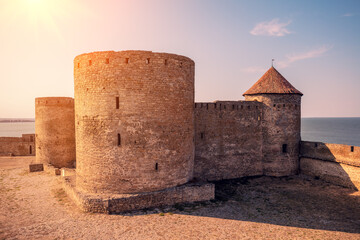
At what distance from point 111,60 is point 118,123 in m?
3.06

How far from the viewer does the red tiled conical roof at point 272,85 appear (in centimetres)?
1875

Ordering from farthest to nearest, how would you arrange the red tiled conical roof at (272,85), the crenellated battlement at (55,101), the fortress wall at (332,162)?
the crenellated battlement at (55,101) < the red tiled conical roof at (272,85) < the fortress wall at (332,162)

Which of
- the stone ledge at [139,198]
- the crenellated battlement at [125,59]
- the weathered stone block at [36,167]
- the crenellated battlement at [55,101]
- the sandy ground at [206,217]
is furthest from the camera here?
the crenellated battlement at [55,101]

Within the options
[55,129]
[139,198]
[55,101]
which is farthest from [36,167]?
[139,198]

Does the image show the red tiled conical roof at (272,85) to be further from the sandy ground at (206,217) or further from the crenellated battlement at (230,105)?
the sandy ground at (206,217)

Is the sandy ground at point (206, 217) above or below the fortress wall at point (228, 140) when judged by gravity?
below

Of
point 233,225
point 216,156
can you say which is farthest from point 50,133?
point 233,225

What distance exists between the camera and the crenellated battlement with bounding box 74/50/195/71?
38.2 ft

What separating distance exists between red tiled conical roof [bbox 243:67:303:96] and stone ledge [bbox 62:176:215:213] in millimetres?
9543

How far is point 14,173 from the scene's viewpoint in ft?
62.4

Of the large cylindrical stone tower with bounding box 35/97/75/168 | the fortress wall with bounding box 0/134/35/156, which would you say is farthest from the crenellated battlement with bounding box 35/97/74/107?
the fortress wall with bounding box 0/134/35/156

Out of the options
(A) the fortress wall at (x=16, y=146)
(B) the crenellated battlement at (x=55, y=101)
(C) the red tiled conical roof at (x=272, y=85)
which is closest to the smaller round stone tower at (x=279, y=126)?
(C) the red tiled conical roof at (x=272, y=85)

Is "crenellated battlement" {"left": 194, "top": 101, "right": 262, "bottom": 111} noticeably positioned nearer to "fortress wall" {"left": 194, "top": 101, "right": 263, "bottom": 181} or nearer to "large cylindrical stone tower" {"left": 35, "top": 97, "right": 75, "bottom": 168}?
"fortress wall" {"left": 194, "top": 101, "right": 263, "bottom": 181}

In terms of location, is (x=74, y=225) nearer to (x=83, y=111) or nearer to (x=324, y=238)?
(x=83, y=111)
